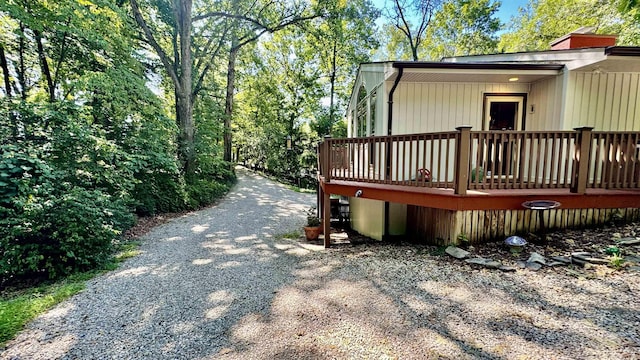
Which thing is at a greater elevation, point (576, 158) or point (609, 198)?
point (576, 158)

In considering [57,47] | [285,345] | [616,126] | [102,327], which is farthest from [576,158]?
[57,47]

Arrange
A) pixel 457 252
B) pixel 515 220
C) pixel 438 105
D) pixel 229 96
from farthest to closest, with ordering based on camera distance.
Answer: pixel 229 96, pixel 438 105, pixel 515 220, pixel 457 252

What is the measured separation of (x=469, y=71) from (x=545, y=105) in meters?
2.26

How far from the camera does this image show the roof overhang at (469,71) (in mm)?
5762

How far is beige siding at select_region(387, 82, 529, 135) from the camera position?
669 centimetres

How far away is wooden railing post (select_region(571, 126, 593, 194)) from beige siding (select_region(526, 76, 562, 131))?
6.33 ft

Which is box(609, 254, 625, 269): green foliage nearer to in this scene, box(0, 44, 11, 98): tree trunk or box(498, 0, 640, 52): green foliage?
box(498, 0, 640, 52): green foliage

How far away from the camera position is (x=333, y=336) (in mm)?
3002

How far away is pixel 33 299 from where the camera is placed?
3.84m

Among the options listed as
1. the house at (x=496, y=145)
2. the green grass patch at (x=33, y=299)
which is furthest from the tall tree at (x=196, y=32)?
the green grass patch at (x=33, y=299)

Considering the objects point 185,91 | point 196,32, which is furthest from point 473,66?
point 196,32

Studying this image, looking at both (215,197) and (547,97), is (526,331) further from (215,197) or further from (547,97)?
(215,197)

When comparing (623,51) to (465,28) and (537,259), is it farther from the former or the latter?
(465,28)

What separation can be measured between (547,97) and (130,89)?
11.2 m
